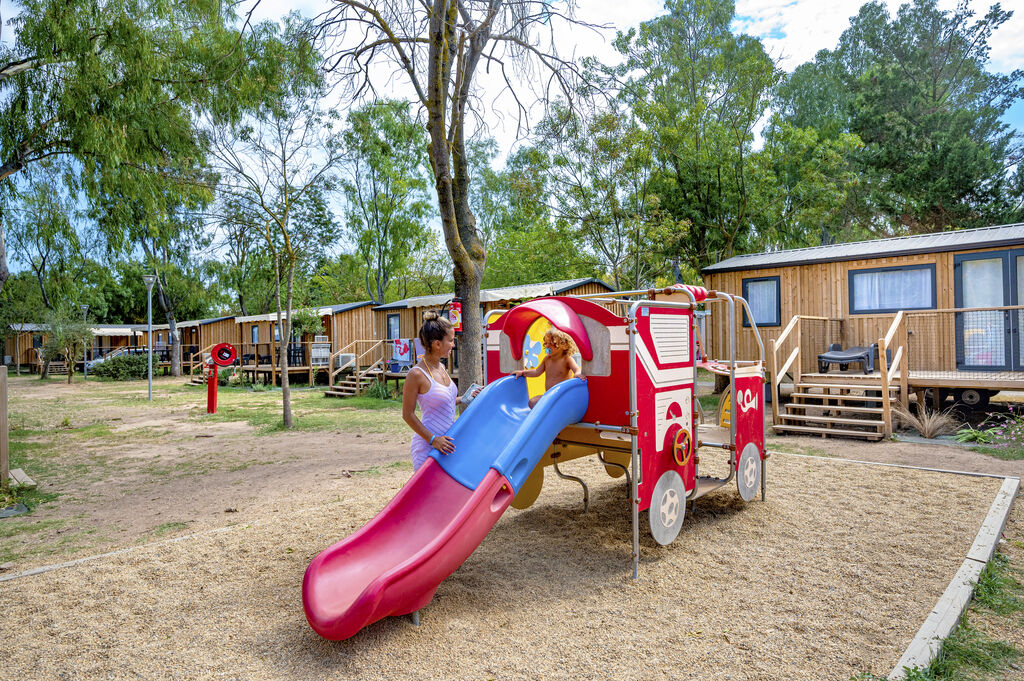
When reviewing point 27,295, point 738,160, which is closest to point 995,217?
point 738,160

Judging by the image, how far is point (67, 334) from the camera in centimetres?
2586

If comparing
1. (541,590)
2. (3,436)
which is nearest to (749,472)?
(541,590)

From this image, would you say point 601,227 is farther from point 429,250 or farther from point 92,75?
point 429,250

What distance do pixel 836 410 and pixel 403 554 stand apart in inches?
385

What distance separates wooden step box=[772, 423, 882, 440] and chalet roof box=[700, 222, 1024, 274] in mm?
4846

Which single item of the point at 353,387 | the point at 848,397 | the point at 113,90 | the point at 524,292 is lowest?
the point at 353,387

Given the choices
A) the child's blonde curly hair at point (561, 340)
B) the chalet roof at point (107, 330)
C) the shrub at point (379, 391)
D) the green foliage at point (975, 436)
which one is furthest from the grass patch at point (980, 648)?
the chalet roof at point (107, 330)

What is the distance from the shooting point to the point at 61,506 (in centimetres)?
633

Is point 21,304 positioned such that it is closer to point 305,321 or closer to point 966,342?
point 305,321

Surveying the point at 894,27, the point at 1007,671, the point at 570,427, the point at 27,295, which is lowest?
the point at 1007,671

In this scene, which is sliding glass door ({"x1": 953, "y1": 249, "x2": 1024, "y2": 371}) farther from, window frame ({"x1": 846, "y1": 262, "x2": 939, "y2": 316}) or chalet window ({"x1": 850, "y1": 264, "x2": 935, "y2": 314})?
chalet window ({"x1": 850, "y1": 264, "x2": 935, "y2": 314})

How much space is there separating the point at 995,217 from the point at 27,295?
157ft

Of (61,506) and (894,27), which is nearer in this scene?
(61,506)

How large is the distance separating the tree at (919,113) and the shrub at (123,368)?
35.0m
